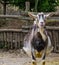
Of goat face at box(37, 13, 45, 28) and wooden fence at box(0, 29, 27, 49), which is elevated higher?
goat face at box(37, 13, 45, 28)

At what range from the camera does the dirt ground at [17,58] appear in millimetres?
7859

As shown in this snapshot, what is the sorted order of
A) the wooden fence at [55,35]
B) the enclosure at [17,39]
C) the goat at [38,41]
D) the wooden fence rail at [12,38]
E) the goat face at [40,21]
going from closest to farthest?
the goat face at [40,21] → the goat at [38,41] → the enclosure at [17,39] → the wooden fence at [55,35] → the wooden fence rail at [12,38]

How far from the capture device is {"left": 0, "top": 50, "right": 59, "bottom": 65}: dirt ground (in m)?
7.86

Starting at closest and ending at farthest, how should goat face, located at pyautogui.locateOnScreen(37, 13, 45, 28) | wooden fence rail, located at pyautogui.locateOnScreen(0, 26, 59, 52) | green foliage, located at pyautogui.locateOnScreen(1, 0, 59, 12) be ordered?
goat face, located at pyautogui.locateOnScreen(37, 13, 45, 28)
wooden fence rail, located at pyautogui.locateOnScreen(0, 26, 59, 52)
green foliage, located at pyautogui.locateOnScreen(1, 0, 59, 12)

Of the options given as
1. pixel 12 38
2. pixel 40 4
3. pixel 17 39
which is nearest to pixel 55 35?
pixel 17 39

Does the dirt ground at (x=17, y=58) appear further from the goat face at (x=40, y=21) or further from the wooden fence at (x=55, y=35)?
the goat face at (x=40, y=21)

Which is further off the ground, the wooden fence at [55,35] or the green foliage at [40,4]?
the green foliage at [40,4]

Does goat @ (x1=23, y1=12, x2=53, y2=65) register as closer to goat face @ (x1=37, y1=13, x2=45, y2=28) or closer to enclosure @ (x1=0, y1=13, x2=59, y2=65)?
goat face @ (x1=37, y1=13, x2=45, y2=28)

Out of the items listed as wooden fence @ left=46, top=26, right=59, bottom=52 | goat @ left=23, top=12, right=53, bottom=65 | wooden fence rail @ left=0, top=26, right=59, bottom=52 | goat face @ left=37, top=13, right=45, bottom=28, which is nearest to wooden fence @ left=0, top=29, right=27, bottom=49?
wooden fence rail @ left=0, top=26, right=59, bottom=52

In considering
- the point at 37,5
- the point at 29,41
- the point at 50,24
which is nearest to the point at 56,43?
the point at 50,24

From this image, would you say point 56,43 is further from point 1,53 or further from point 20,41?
point 1,53

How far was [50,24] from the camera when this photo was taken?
31.9 feet

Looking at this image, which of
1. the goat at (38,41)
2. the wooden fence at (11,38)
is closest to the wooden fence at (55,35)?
the wooden fence at (11,38)

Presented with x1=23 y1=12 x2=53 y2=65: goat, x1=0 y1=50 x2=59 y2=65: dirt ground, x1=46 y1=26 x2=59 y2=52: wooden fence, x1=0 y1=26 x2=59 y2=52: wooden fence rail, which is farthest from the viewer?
x1=0 y1=26 x2=59 y2=52: wooden fence rail
